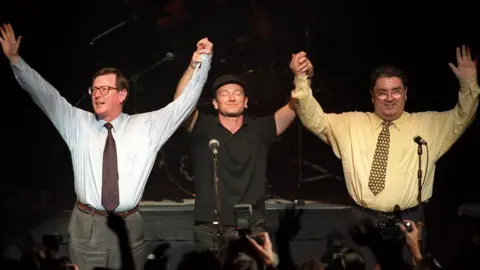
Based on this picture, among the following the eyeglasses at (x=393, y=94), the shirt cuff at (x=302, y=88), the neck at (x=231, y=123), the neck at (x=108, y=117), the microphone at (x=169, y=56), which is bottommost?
the neck at (x=231, y=123)

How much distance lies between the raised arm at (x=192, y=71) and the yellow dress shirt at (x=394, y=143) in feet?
2.59

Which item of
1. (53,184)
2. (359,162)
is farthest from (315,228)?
(53,184)

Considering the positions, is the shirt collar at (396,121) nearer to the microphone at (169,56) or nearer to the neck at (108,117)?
the neck at (108,117)

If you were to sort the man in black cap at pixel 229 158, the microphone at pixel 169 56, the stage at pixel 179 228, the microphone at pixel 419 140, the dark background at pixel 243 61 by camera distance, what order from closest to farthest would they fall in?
the microphone at pixel 419 140, the man in black cap at pixel 229 158, the stage at pixel 179 228, the dark background at pixel 243 61, the microphone at pixel 169 56

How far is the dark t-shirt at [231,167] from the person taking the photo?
16.8 feet

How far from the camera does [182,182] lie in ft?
23.9

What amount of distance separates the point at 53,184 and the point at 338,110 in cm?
325

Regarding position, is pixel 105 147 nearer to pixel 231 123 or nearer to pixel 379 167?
pixel 231 123

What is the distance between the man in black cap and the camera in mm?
5086

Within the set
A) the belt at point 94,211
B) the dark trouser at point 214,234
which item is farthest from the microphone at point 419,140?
the belt at point 94,211

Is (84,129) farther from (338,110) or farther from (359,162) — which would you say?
(338,110)

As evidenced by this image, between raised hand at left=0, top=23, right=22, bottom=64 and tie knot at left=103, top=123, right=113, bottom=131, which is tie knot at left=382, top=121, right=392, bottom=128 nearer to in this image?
tie knot at left=103, top=123, right=113, bottom=131

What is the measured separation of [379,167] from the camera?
16.9 feet

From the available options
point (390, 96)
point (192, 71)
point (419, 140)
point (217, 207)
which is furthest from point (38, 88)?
point (419, 140)
